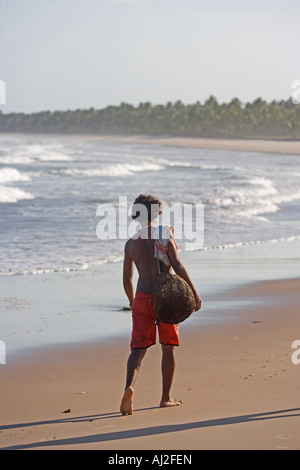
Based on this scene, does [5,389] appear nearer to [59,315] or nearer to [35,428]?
[35,428]

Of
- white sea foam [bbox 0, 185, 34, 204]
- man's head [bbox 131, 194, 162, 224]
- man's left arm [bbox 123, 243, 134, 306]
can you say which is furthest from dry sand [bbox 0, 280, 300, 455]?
white sea foam [bbox 0, 185, 34, 204]

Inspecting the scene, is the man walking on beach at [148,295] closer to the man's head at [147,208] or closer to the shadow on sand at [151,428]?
the man's head at [147,208]

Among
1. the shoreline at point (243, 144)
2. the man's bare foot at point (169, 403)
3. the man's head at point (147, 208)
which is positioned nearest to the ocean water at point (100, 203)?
the man's head at point (147, 208)

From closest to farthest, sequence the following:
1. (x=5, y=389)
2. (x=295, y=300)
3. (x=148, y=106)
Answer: (x=5, y=389), (x=295, y=300), (x=148, y=106)

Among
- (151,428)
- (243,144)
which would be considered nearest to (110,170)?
(151,428)

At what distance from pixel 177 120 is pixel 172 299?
131m

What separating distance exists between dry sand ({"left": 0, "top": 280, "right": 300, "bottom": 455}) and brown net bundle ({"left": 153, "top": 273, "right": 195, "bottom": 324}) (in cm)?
59

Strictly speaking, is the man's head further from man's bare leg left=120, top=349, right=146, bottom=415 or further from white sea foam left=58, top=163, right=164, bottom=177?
white sea foam left=58, top=163, right=164, bottom=177

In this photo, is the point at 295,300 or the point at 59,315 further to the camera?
the point at 295,300

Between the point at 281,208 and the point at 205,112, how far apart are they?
107 m

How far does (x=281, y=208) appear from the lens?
21.6m

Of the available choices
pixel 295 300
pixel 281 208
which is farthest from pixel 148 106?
pixel 295 300

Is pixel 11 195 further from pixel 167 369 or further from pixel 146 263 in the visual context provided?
pixel 167 369

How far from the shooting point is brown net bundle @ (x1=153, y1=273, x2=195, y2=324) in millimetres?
5133
